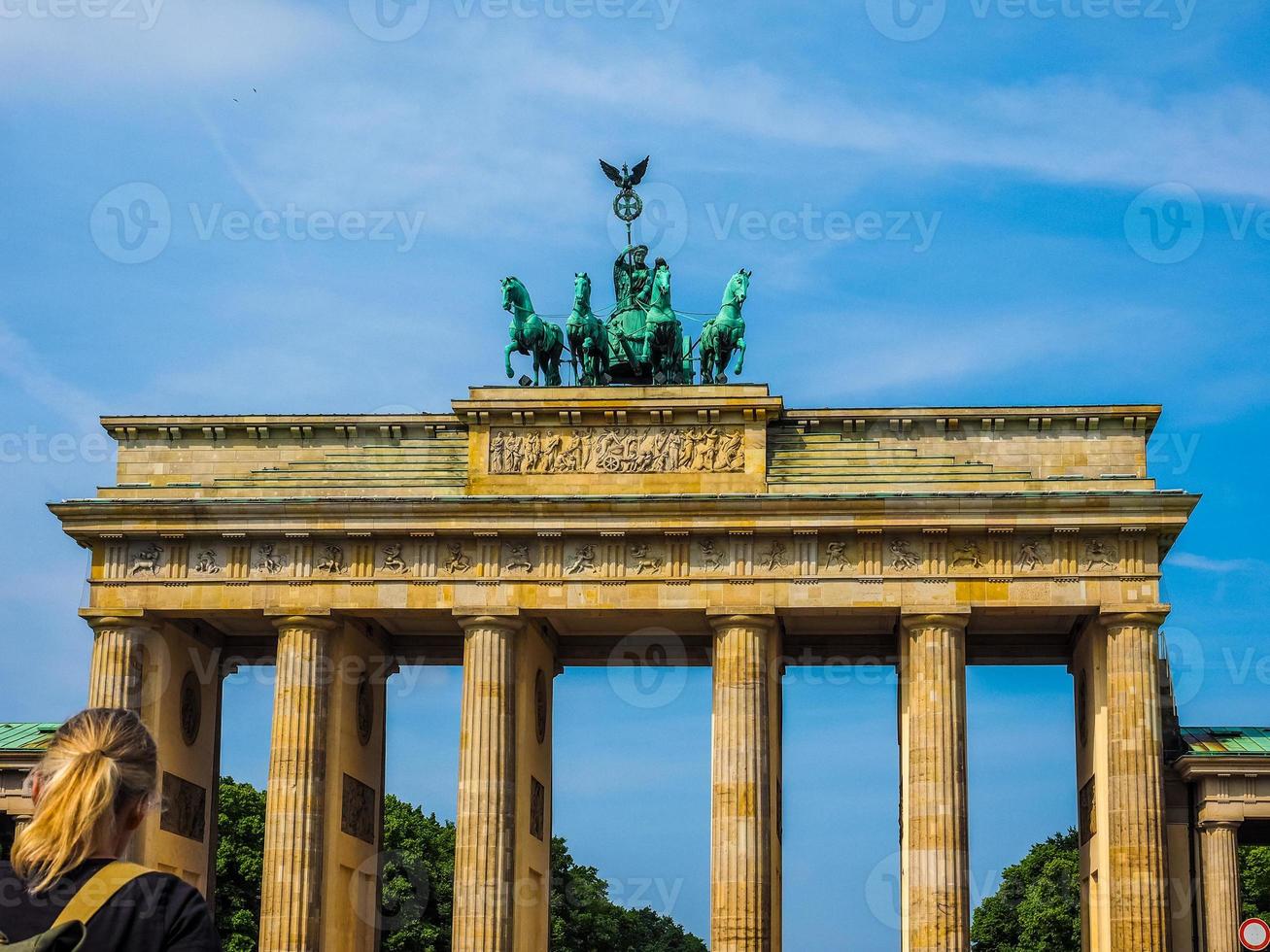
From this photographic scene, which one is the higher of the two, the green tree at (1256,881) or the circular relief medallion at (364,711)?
the circular relief medallion at (364,711)

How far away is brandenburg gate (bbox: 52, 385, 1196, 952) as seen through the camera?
47812 millimetres

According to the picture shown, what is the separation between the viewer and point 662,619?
167 ft

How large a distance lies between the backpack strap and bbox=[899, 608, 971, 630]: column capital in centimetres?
4329

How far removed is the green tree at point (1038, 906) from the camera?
88.3 m

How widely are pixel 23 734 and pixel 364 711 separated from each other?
10.7 metres

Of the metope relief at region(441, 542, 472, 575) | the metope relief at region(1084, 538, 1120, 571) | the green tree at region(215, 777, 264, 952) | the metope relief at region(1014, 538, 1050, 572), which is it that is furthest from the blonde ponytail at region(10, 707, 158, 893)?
the green tree at region(215, 777, 264, 952)

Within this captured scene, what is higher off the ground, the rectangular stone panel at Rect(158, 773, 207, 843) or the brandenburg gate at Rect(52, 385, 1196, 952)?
the brandenburg gate at Rect(52, 385, 1196, 952)

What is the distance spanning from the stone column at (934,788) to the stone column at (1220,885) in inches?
232

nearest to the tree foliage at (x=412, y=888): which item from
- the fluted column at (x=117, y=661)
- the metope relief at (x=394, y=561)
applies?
the fluted column at (x=117, y=661)

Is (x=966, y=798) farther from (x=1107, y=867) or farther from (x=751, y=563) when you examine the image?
(x=751, y=563)

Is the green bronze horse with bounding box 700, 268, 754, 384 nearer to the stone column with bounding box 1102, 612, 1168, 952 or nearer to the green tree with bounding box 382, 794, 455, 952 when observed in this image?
the stone column with bounding box 1102, 612, 1168, 952

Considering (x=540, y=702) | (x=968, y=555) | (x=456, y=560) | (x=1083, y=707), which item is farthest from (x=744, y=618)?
(x=1083, y=707)

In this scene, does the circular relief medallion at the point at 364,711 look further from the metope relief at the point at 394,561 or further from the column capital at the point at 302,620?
the metope relief at the point at 394,561

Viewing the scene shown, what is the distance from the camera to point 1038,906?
90125mm
